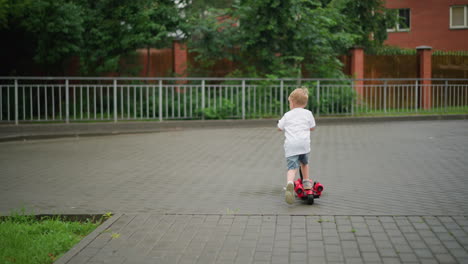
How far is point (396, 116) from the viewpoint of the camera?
20.2m

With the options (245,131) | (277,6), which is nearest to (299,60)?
(277,6)

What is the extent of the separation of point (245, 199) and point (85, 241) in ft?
7.72

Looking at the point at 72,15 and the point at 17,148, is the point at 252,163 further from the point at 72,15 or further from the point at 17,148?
the point at 72,15

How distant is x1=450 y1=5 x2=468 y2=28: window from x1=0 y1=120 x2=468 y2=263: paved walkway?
1042 inches

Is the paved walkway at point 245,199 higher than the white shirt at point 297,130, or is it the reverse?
the white shirt at point 297,130

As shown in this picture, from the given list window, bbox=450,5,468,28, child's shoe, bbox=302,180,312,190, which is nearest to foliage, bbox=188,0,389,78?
child's shoe, bbox=302,180,312,190

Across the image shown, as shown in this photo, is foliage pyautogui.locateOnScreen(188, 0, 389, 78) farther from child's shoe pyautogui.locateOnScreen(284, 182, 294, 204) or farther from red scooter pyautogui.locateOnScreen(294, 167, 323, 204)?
child's shoe pyautogui.locateOnScreen(284, 182, 294, 204)

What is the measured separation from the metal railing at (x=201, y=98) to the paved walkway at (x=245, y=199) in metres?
2.87

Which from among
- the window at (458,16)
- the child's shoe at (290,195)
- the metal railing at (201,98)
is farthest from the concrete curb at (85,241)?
the window at (458,16)

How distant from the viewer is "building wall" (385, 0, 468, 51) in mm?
37219

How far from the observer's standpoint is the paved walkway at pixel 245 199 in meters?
4.80

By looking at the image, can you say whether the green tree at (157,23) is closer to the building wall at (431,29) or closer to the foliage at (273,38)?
the foliage at (273,38)

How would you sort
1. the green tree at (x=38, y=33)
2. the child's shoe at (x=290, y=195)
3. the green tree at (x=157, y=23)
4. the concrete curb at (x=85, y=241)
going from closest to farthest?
the concrete curb at (x=85, y=241) → the child's shoe at (x=290, y=195) → the green tree at (x=38, y=33) → the green tree at (x=157, y=23)

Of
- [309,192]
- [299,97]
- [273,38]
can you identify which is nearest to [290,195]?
[309,192]
